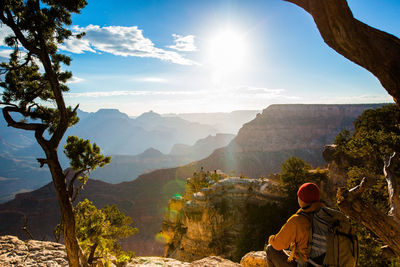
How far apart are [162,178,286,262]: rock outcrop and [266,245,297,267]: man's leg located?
17075 millimetres

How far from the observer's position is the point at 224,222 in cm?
2106

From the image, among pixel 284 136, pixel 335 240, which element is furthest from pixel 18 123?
pixel 284 136

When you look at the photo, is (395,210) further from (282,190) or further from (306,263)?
(282,190)

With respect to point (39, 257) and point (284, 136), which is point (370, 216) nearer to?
point (39, 257)

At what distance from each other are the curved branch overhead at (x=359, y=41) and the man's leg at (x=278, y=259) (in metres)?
2.79

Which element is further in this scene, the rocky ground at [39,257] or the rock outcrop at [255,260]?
the rock outcrop at [255,260]

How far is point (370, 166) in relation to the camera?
9398mm

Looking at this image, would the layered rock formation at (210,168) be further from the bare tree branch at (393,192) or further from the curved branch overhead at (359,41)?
the curved branch overhead at (359,41)

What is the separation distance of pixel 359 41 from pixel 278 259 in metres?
3.44

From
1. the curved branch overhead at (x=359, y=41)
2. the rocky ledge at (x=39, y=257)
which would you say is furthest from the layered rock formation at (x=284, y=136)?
the curved branch overhead at (x=359, y=41)

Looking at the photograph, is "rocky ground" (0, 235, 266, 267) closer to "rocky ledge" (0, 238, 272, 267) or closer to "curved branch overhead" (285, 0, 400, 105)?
"rocky ledge" (0, 238, 272, 267)

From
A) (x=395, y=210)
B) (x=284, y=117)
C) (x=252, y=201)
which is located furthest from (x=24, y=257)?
(x=284, y=117)

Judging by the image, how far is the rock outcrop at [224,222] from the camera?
19748mm

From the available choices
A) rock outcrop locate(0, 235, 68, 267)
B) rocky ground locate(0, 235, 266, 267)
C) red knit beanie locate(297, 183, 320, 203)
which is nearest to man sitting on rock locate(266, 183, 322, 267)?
red knit beanie locate(297, 183, 320, 203)
